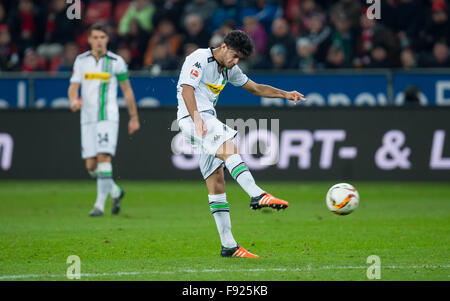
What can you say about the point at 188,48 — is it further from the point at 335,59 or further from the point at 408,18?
the point at 408,18

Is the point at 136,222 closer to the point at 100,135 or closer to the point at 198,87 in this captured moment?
the point at 100,135

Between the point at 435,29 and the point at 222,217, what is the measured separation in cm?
1161

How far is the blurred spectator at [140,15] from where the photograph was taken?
20.1 m

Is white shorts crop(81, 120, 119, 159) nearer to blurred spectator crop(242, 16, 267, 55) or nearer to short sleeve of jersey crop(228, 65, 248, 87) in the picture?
short sleeve of jersey crop(228, 65, 248, 87)

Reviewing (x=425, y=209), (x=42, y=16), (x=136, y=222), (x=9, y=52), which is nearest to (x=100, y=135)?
(x=136, y=222)

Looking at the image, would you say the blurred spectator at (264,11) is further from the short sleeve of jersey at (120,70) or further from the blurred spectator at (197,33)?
the short sleeve of jersey at (120,70)

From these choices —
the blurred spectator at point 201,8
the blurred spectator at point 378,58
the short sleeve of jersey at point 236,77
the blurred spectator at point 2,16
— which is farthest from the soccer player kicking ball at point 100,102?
the blurred spectator at point 2,16

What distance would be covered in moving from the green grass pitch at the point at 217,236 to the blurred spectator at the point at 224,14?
17.6 feet

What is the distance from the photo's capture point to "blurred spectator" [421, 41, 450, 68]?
1714 centimetres

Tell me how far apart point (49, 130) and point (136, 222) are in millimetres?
6503

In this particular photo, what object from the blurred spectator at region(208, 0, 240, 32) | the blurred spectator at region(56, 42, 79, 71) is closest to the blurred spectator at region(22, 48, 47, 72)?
the blurred spectator at region(56, 42, 79, 71)

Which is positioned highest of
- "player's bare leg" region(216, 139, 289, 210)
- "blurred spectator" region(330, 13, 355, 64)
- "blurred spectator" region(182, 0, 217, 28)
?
"blurred spectator" region(182, 0, 217, 28)

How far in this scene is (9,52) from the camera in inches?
784

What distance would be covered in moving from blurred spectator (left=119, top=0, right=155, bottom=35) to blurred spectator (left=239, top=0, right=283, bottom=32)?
235cm
